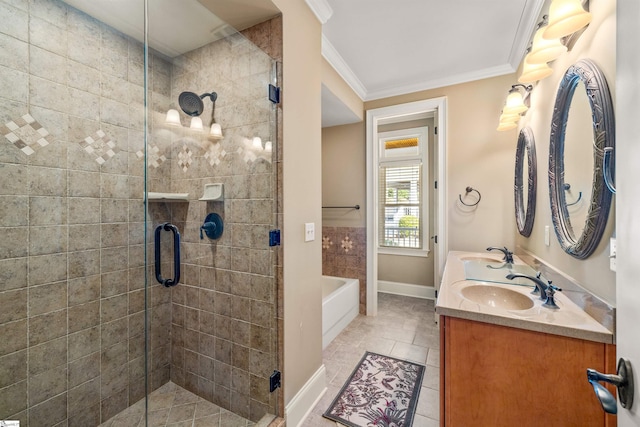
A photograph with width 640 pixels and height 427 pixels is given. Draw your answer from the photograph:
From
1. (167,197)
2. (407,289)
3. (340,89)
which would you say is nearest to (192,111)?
(167,197)

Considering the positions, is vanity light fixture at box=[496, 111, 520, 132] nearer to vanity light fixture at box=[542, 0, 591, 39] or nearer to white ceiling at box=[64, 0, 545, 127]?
white ceiling at box=[64, 0, 545, 127]

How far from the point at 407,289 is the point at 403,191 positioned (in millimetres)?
1444

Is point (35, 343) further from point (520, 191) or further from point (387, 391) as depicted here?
point (520, 191)

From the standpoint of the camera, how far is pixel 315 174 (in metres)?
1.84

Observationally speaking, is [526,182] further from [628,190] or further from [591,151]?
[628,190]

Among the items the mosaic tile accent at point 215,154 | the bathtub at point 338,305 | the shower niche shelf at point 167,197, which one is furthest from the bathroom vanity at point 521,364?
the shower niche shelf at point 167,197

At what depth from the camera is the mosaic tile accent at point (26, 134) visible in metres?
1.33

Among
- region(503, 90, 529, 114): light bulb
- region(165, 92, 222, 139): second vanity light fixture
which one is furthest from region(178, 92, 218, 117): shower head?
region(503, 90, 529, 114): light bulb

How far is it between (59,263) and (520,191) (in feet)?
11.1

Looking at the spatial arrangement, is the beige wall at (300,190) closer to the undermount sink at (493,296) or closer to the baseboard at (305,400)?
the baseboard at (305,400)

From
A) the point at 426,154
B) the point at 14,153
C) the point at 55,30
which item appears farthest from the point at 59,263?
the point at 426,154

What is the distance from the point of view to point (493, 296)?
5.08 ft

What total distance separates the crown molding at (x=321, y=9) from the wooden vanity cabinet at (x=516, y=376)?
79.8 inches

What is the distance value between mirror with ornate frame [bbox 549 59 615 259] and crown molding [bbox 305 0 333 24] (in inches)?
58.3
